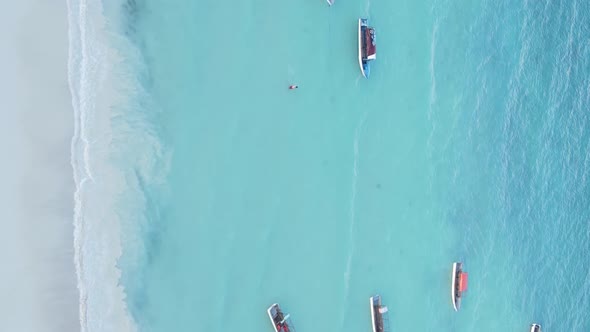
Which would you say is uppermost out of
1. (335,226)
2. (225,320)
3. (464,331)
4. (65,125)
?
(65,125)

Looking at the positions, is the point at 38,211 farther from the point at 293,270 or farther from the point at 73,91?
the point at 293,270

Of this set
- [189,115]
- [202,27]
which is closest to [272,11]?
[202,27]

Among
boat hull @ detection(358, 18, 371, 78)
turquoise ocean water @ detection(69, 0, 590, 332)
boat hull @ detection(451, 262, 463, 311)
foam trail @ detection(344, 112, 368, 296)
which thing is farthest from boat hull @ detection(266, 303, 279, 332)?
Answer: boat hull @ detection(358, 18, 371, 78)

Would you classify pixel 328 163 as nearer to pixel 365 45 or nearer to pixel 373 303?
pixel 365 45

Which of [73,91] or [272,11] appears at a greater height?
[272,11]

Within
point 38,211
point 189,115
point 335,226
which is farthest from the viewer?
point 335,226

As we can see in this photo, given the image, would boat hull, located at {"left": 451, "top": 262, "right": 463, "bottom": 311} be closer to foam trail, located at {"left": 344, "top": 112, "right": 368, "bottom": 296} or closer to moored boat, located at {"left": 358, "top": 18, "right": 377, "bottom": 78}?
foam trail, located at {"left": 344, "top": 112, "right": 368, "bottom": 296}
